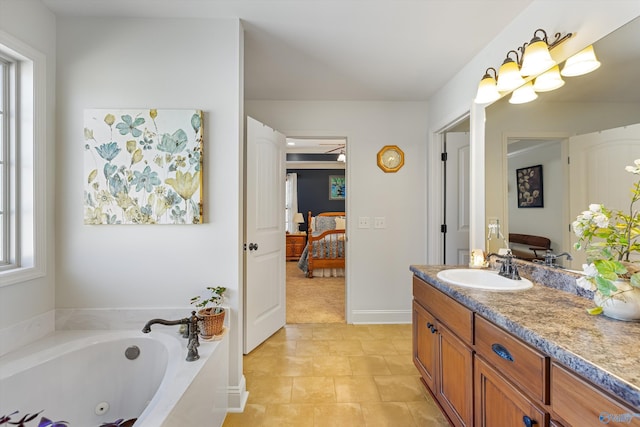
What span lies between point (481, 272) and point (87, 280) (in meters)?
2.41

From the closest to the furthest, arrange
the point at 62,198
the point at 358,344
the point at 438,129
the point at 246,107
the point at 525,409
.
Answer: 1. the point at 525,409
2. the point at 62,198
3. the point at 358,344
4. the point at 438,129
5. the point at 246,107

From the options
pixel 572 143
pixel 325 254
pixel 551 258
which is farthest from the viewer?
pixel 325 254

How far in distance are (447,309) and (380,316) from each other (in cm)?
168

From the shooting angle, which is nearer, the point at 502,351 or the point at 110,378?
the point at 502,351

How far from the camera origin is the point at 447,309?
1493mm

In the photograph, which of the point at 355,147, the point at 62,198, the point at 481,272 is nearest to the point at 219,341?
the point at 62,198

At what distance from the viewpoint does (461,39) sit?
77.8 inches

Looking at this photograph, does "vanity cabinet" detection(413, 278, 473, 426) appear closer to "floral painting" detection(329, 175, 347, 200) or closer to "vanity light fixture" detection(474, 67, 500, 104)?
"vanity light fixture" detection(474, 67, 500, 104)

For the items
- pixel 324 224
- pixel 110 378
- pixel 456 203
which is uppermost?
pixel 456 203

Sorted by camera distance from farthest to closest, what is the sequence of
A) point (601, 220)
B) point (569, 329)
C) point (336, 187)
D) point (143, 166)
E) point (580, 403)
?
point (336, 187) → point (143, 166) → point (601, 220) → point (569, 329) → point (580, 403)

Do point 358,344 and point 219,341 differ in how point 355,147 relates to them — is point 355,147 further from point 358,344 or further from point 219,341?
point 219,341

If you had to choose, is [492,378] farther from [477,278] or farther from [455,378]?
[477,278]

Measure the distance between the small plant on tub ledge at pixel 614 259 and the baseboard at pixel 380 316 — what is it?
1980 mm

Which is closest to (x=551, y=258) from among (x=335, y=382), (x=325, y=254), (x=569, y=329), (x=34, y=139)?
(x=569, y=329)
